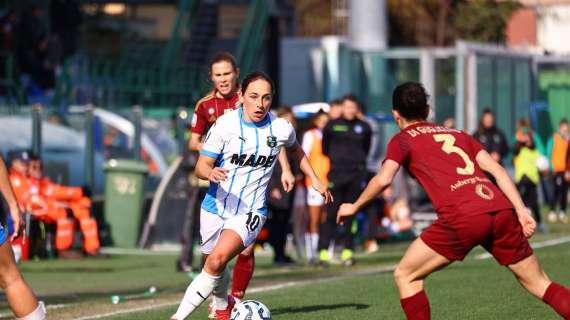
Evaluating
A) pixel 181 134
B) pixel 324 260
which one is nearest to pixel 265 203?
pixel 324 260

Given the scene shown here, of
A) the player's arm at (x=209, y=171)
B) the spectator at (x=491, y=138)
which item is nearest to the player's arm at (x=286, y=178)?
the player's arm at (x=209, y=171)

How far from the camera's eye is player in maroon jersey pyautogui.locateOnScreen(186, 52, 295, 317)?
1160cm

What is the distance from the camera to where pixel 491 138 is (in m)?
24.0

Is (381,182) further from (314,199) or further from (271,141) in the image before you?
(314,199)

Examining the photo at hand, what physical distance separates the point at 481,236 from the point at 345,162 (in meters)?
9.25

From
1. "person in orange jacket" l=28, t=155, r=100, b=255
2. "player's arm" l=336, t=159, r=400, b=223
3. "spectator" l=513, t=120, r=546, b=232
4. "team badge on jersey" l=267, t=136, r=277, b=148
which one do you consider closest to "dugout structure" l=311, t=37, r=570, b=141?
"spectator" l=513, t=120, r=546, b=232

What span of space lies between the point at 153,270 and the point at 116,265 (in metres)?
1.26

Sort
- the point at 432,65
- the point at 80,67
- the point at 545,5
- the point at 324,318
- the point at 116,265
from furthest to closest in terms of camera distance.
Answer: the point at 545,5
the point at 80,67
the point at 432,65
the point at 116,265
the point at 324,318

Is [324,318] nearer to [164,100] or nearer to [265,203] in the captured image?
[265,203]

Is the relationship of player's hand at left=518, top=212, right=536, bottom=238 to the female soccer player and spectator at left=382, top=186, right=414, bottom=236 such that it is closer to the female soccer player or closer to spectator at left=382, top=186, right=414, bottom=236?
the female soccer player

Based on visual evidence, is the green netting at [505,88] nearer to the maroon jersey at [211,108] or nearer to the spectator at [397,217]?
the spectator at [397,217]

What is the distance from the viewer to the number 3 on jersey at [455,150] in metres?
9.23

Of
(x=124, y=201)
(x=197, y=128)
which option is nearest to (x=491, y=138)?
(x=124, y=201)

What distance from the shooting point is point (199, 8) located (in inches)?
1618
